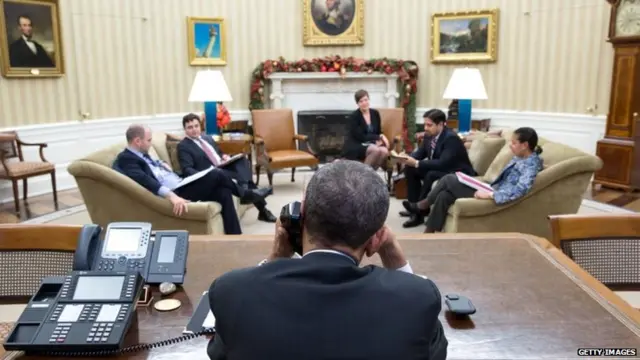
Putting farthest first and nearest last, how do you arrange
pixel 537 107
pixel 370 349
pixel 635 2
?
pixel 537 107 → pixel 635 2 → pixel 370 349

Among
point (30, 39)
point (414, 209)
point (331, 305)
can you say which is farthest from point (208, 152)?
point (331, 305)

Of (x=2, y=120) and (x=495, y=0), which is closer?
(x=2, y=120)

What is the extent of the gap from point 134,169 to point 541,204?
318 centimetres

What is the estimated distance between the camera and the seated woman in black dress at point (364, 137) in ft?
22.4

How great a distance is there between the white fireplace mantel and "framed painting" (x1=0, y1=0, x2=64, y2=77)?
3.08 meters

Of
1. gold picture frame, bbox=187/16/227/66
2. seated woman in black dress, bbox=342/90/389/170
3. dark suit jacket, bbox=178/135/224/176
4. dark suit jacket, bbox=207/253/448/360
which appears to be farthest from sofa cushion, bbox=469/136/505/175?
dark suit jacket, bbox=207/253/448/360

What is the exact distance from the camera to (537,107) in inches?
320

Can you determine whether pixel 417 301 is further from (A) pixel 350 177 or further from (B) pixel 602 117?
(B) pixel 602 117

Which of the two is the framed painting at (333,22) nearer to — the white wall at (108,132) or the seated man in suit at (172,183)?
the white wall at (108,132)

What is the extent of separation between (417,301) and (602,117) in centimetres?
734

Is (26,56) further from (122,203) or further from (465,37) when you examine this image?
(465,37)

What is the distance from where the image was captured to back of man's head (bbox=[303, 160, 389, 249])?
122 centimetres

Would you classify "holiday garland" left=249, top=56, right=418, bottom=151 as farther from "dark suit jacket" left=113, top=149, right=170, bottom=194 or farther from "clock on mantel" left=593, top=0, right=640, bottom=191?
"dark suit jacket" left=113, top=149, right=170, bottom=194

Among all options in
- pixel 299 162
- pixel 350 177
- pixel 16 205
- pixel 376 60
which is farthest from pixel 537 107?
pixel 350 177
